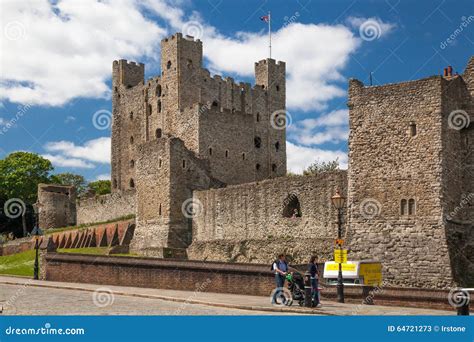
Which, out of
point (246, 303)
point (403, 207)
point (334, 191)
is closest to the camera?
point (246, 303)

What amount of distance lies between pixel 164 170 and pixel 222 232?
288 inches

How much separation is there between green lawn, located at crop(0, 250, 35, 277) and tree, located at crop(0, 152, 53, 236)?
101 feet

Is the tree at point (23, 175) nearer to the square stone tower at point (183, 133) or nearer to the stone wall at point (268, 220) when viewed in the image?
the square stone tower at point (183, 133)

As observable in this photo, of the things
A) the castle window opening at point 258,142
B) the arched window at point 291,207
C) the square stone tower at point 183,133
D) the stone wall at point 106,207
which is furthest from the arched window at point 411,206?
the castle window opening at point 258,142

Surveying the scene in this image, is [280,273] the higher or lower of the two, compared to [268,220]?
lower

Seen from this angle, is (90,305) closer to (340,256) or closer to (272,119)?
(340,256)

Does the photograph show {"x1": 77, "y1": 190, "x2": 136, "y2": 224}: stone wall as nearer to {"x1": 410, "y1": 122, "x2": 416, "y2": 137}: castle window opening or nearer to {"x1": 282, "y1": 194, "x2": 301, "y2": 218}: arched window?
{"x1": 282, "y1": 194, "x2": 301, "y2": 218}: arched window

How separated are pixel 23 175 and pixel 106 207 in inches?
928

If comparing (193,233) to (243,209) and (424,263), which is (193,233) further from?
(424,263)

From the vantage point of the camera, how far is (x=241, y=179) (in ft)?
205

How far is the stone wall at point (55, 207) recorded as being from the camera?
235ft

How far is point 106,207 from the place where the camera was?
65125mm

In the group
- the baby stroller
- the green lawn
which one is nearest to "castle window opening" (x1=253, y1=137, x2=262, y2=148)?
the green lawn

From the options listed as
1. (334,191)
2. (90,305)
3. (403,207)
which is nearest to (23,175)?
(334,191)
